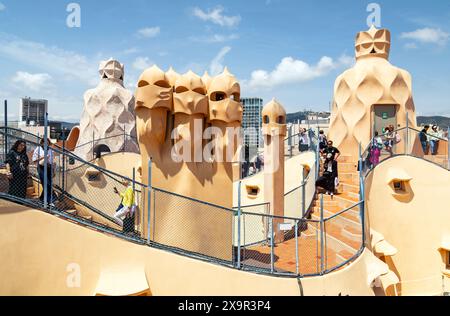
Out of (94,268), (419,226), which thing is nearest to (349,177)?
(419,226)

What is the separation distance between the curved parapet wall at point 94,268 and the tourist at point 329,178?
4.84 m

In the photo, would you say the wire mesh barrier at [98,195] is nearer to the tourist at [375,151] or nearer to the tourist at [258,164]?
the tourist at [258,164]

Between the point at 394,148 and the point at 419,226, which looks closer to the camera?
the point at 394,148

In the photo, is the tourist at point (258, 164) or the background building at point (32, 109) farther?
the background building at point (32, 109)

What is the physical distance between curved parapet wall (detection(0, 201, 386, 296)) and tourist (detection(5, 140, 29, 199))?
439 millimetres

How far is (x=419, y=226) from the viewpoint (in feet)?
39.1

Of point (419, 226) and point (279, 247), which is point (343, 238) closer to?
point (279, 247)

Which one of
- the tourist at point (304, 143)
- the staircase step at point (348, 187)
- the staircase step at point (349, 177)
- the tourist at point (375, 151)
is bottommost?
the staircase step at point (348, 187)

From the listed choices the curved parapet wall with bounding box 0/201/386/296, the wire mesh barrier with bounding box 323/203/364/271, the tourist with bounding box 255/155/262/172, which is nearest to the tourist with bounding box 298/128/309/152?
the tourist with bounding box 255/155/262/172

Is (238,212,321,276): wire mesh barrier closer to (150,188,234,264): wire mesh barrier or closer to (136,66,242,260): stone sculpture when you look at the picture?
(150,188,234,264): wire mesh barrier

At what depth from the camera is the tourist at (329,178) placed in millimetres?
11148

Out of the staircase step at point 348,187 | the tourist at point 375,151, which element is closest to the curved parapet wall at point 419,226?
the tourist at point 375,151

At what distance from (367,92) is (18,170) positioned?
1513 cm
